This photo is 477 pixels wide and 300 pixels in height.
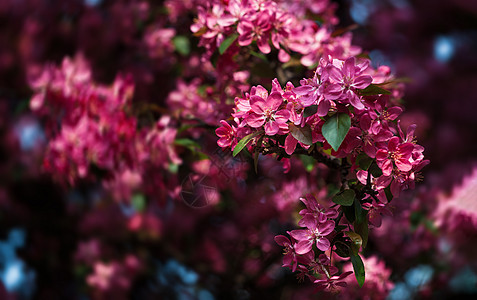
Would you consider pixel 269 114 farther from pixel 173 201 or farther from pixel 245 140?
pixel 173 201

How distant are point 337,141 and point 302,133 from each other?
7cm

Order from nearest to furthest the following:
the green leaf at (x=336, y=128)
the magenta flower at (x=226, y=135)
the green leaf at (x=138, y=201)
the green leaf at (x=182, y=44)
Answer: the green leaf at (x=336, y=128) < the magenta flower at (x=226, y=135) < the green leaf at (x=182, y=44) < the green leaf at (x=138, y=201)

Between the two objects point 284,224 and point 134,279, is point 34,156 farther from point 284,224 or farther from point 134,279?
point 284,224

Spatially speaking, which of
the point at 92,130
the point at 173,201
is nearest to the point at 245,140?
the point at 92,130

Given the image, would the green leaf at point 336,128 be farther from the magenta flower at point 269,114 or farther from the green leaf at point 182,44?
the green leaf at point 182,44

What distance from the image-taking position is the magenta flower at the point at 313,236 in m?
0.61

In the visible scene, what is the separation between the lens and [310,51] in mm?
966

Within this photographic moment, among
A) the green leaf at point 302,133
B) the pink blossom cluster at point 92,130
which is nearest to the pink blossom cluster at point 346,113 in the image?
the green leaf at point 302,133

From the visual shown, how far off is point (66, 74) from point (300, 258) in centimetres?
122

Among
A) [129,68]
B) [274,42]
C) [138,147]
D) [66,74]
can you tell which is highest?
[274,42]

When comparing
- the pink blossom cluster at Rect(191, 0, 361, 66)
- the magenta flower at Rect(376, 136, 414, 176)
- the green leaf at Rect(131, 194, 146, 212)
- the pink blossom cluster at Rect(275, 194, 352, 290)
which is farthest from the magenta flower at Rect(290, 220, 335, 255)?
the green leaf at Rect(131, 194, 146, 212)

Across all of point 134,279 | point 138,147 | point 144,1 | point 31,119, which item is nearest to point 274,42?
point 138,147

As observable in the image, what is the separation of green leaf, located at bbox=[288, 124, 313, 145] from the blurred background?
0.70 m

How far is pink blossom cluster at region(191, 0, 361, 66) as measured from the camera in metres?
0.86
